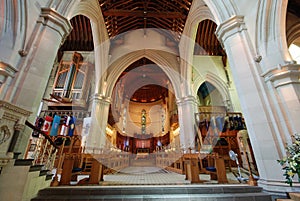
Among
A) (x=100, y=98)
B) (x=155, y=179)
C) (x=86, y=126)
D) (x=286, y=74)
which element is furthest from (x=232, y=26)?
(x=86, y=126)

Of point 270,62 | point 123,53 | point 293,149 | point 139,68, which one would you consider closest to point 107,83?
point 123,53

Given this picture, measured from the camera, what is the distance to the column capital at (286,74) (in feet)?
8.57

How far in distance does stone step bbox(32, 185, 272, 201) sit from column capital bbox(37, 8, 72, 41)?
3530 mm

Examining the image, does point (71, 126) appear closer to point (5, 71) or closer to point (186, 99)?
point (5, 71)

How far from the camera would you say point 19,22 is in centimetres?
278

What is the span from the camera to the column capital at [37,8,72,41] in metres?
3.15

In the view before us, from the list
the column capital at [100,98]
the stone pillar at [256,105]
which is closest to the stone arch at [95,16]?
the column capital at [100,98]

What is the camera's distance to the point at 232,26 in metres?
3.36

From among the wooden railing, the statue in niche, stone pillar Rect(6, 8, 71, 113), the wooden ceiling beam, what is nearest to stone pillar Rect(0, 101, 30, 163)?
the wooden railing

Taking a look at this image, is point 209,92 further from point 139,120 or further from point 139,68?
point 139,120

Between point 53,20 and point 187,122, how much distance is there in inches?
262

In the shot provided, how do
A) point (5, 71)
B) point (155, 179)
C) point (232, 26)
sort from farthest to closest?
point (155, 179) → point (232, 26) → point (5, 71)

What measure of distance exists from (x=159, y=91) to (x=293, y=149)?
15376 millimetres

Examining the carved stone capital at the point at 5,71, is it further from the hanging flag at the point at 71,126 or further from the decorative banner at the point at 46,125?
the hanging flag at the point at 71,126
